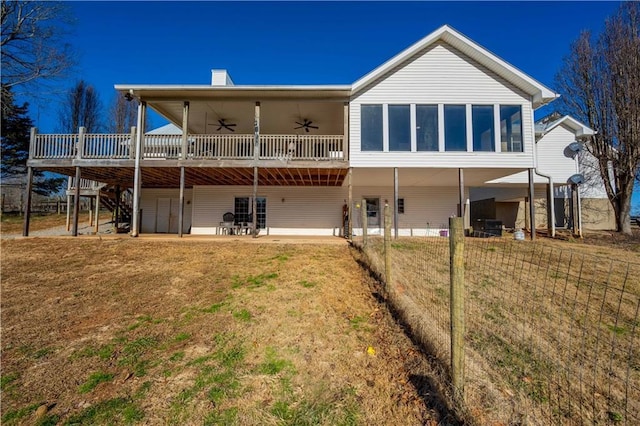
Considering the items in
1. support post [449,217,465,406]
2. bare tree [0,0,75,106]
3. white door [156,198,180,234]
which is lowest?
support post [449,217,465,406]

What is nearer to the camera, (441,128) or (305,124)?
(441,128)

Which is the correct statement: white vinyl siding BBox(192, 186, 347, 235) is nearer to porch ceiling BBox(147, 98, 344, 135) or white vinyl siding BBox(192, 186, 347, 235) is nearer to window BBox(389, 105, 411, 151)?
porch ceiling BBox(147, 98, 344, 135)

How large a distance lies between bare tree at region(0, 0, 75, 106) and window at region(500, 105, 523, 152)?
2219 cm

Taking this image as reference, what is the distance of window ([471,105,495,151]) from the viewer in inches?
427

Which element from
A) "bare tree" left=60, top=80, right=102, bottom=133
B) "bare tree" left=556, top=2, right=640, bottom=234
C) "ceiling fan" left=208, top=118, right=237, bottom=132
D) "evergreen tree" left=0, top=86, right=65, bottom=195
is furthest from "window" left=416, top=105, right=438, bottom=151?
"bare tree" left=60, top=80, right=102, bottom=133

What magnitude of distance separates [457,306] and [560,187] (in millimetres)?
18745

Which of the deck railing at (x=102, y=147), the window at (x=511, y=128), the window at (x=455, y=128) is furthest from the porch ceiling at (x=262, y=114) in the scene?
the window at (x=511, y=128)

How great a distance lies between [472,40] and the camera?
10656mm

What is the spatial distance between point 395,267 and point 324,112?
800 cm

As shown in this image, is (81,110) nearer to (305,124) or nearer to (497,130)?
(305,124)

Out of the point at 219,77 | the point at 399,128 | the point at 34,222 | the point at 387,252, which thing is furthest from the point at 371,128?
the point at 34,222

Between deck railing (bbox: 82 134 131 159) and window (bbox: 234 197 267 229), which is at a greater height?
deck railing (bbox: 82 134 131 159)

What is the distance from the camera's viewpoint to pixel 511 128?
1097 centimetres

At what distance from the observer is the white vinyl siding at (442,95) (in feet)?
35.3
